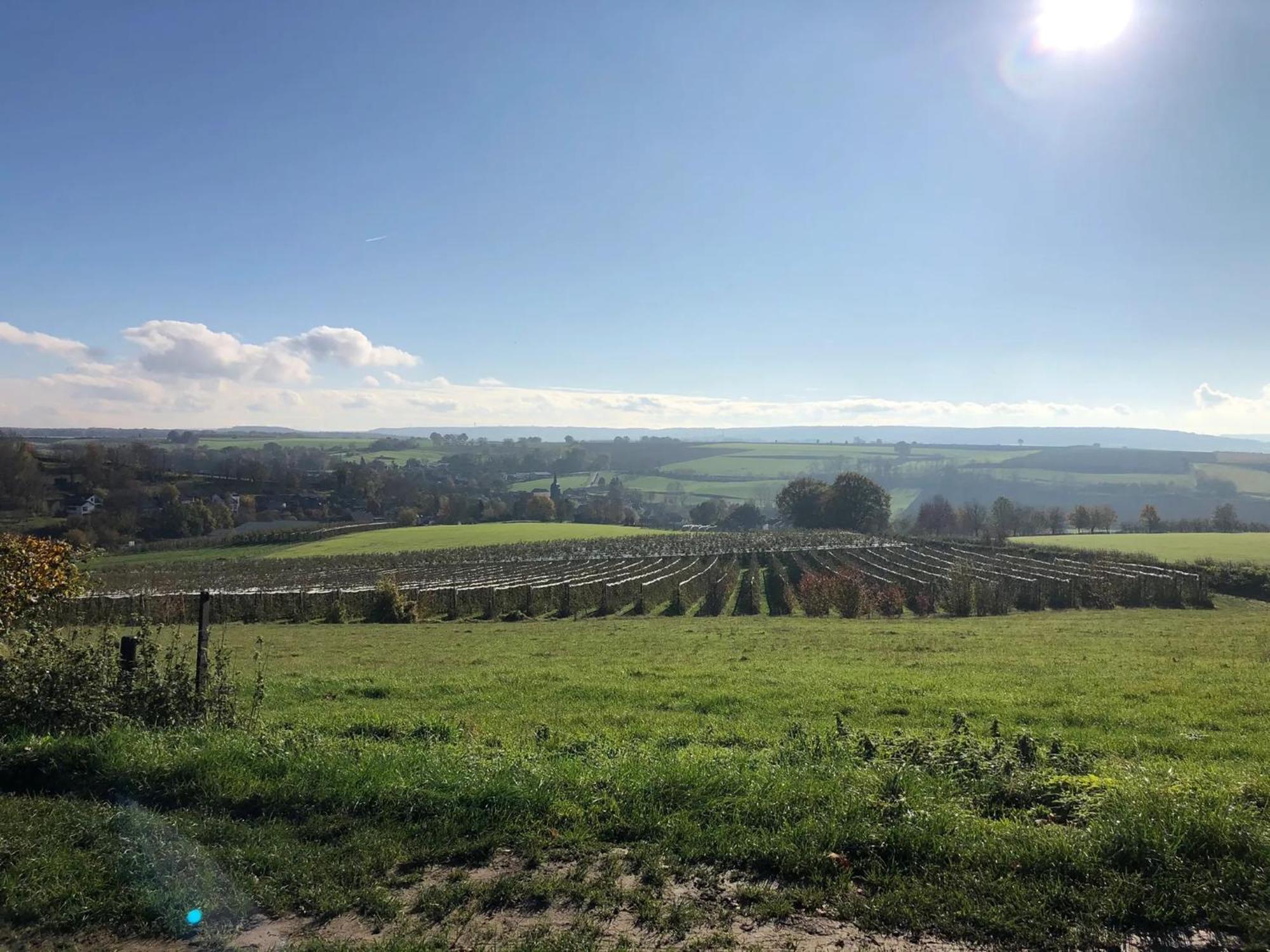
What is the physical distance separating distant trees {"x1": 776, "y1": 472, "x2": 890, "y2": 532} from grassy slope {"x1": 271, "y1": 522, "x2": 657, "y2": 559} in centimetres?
2127

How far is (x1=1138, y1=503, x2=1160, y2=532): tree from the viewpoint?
103 m

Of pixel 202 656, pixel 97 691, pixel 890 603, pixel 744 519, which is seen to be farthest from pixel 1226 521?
pixel 97 691

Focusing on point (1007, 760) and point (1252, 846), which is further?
point (1007, 760)

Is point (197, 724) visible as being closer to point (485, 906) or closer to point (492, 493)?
point (485, 906)

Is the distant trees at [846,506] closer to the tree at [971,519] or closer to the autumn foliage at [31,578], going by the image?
the tree at [971,519]

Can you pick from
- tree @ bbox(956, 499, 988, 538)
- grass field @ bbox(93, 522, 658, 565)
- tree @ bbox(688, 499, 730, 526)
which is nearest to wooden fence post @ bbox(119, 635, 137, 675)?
grass field @ bbox(93, 522, 658, 565)

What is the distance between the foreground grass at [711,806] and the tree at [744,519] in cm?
11111

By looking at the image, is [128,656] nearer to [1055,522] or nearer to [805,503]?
[805,503]

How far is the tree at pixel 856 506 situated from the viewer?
89.6 m

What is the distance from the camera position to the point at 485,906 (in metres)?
4.69

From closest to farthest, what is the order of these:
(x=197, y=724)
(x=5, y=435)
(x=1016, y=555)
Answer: (x=197, y=724)
(x=1016, y=555)
(x=5, y=435)

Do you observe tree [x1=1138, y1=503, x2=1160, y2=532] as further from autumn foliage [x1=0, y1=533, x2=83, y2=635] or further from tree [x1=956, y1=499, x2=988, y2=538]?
autumn foliage [x1=0, y1=533, x2=83, y2=635]

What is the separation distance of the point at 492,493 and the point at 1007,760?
138 metres

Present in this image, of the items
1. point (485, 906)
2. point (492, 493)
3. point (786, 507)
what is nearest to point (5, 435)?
point (492, 493)
